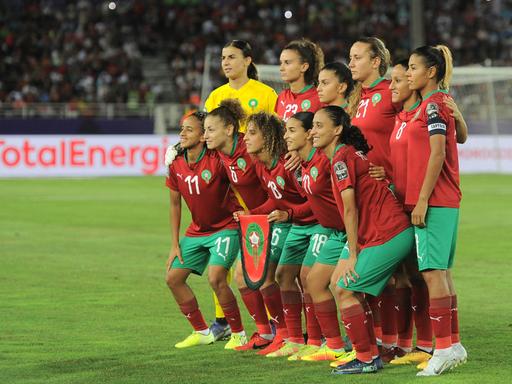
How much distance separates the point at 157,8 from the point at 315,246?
36532 millimetres

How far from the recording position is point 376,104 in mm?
7859

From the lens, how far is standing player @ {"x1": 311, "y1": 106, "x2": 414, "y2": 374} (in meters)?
7.15

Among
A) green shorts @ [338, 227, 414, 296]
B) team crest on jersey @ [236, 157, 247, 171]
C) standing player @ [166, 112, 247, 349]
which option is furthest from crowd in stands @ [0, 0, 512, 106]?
green shorts @ [338, 227, 414, 296]

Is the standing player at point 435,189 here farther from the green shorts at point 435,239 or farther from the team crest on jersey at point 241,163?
Result: the team crest on jersey at point 241,163

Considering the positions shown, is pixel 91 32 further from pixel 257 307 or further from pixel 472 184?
pixel 257 307

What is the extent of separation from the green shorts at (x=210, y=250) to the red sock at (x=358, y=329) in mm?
1507

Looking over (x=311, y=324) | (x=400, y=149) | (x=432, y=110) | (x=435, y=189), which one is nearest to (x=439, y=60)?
(x=432, y=110)

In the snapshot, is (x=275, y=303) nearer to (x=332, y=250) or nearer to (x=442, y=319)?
(x=332, y=250)

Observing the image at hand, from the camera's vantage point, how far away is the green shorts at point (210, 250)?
8492 mm

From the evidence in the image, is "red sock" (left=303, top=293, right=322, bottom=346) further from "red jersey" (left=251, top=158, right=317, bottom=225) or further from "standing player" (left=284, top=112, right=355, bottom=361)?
"red jersey" (left=251, top=158, right=317, bottom=225)

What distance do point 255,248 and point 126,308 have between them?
2.57m

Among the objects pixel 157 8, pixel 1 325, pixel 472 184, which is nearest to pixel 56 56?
pixel 157 8

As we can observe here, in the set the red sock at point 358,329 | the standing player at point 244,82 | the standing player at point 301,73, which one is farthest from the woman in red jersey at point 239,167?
the red sock at point 358,329

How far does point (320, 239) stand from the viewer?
782cm
